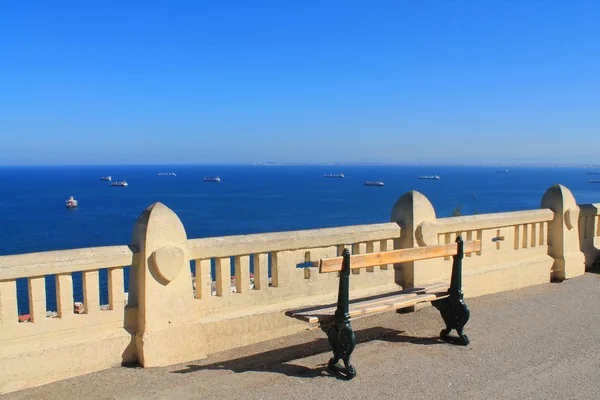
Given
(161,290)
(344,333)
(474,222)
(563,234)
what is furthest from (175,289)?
(563,234)

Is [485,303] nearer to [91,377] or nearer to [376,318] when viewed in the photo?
[376,318]

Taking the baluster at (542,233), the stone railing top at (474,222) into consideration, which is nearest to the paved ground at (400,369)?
the stone railing top at (474,222)

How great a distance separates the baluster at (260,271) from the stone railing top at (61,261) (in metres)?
1.42

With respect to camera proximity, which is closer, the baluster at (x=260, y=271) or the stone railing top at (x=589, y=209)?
the baluster at (x=260, y=271)

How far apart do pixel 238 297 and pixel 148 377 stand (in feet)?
4.29

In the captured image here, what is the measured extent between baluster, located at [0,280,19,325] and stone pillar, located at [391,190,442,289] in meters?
4.71

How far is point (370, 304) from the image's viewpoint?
17.6 ft

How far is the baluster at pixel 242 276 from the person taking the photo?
5.78m

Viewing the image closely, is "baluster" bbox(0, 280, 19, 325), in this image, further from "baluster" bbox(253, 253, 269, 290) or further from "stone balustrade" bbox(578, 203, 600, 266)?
"stone balustrade" bbox(578, 203, 600, 266)

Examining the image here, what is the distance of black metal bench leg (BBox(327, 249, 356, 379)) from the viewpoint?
4891 millimetres

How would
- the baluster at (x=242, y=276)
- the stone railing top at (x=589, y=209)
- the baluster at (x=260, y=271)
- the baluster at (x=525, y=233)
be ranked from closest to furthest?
1. the baluster at (x=242, y=276)
2. the baluster at (x=260, y=271)
3. the baluster at (x=525, y=233)
4. the stone railing top at (x=589, y=209)

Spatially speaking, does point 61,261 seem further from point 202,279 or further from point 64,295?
point 202,279

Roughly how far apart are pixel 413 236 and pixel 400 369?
7.69 feet

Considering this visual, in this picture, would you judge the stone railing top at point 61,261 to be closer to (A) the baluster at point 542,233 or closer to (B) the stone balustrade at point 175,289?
(B) the stone balustrade at point 175,289
